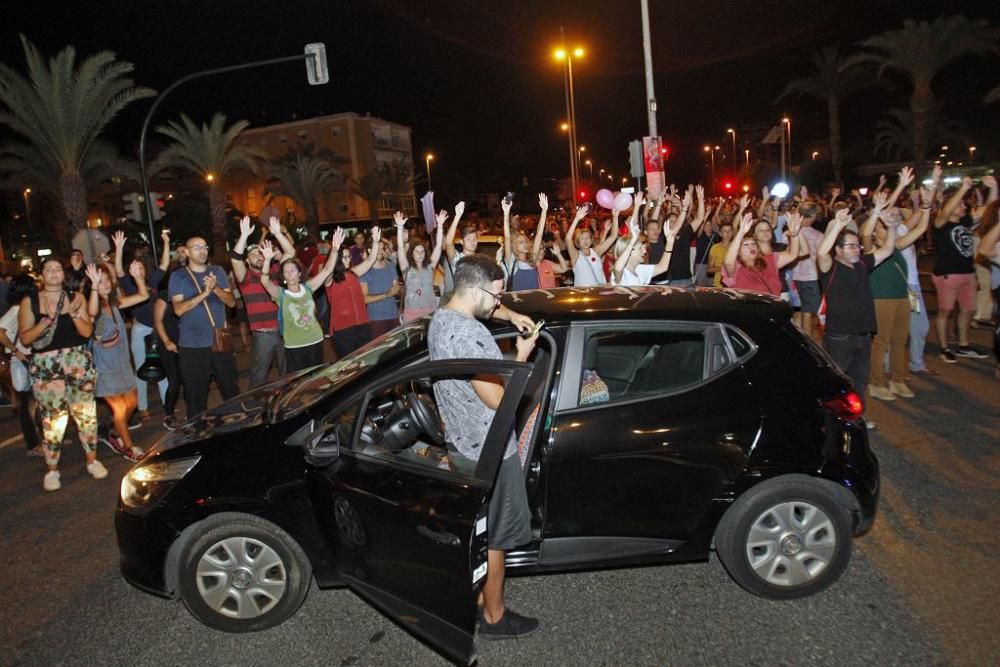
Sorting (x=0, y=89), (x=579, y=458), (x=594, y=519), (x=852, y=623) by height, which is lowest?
(x=852, y=623)

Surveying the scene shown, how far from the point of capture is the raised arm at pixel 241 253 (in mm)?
7227

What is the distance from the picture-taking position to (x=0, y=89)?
66.9 ft

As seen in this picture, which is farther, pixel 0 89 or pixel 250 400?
pixel 0 89

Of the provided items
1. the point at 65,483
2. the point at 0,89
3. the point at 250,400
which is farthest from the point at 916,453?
the point at 0,89

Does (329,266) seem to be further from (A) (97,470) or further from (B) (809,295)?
(B) (809,295)

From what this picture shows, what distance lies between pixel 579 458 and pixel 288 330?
4.58 meters

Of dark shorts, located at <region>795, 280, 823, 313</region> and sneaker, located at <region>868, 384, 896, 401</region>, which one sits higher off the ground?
dark shorts, located at <region>795, 280, 823, 313</region>

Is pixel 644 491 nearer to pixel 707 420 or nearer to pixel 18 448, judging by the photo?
pixel 707 420

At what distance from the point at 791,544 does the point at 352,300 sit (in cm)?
581

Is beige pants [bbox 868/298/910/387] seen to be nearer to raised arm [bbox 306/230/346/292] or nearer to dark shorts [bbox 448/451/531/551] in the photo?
dark shorts [bbox 448/451/531/551]

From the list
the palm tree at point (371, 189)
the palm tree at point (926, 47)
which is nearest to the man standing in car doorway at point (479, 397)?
the palm tree at point (926, 47)

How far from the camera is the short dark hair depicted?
A: 11.0ft

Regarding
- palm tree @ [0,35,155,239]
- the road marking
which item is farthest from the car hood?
palm tree @ [0,35,155,239]

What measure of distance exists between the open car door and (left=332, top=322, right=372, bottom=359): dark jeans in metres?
4.80
